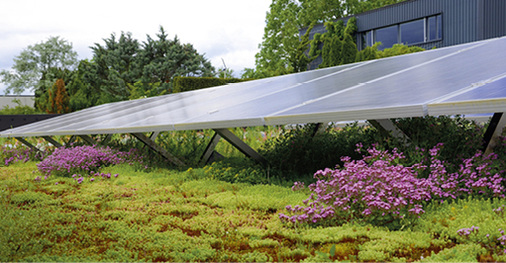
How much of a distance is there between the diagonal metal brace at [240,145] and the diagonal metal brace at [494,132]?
128 inches

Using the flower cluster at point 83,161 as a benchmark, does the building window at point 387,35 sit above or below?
above

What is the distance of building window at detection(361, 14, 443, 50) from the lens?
84.9ft

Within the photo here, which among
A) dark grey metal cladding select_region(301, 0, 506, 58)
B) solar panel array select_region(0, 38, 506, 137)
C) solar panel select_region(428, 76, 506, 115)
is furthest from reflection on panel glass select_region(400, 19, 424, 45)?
solar panel select_region(428, 76, 506, 115)

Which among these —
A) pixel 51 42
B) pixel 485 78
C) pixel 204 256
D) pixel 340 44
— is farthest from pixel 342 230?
pixel 51 42

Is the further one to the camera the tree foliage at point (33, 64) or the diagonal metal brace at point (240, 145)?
the tree foliage at point (33, 64)

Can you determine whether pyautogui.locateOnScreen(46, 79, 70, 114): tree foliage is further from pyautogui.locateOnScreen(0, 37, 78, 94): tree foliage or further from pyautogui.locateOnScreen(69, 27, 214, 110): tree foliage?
pyautogui.locateOnScreen(0, 37, 78, 94): tree foliage

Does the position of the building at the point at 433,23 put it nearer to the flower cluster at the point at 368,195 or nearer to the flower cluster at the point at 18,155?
the flower cluster at the point at 18,155

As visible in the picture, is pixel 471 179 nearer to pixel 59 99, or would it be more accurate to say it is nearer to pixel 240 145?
pixel 240 145

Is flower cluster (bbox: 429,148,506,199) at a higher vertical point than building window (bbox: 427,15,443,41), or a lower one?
lower

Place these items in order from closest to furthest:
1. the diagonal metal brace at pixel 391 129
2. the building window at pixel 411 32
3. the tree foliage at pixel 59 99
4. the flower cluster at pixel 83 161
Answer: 1. the diagonal metal brace at pixel 391 129
2. the flower cluster at pixel 83 161
3. the building window at pixel 411 32
4. the tree foliage at pixel 59 99

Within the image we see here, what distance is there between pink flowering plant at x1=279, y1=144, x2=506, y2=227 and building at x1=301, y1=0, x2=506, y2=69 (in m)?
21.6

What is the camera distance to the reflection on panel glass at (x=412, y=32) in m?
26.9

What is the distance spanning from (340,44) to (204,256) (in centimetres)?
2050

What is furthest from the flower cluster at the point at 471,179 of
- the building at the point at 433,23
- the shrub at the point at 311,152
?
the building at the point at 433,23
